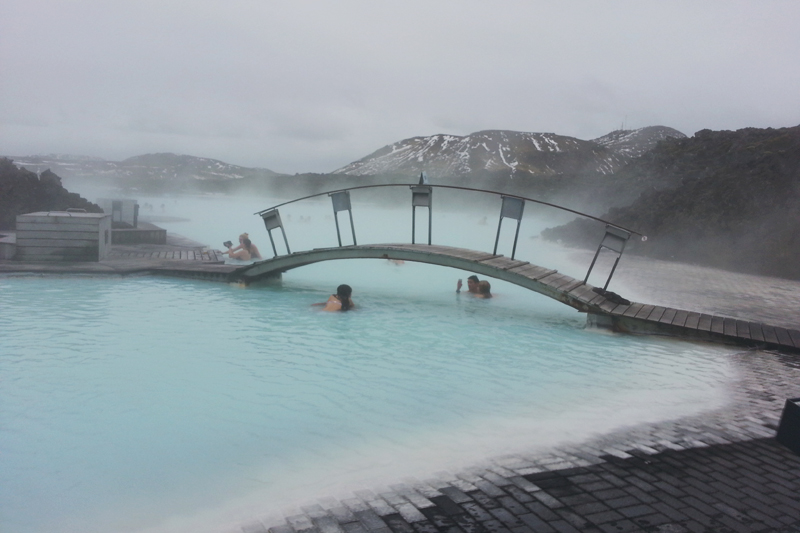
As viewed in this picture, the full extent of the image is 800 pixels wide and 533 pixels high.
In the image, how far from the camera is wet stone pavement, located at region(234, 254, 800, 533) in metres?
3.02

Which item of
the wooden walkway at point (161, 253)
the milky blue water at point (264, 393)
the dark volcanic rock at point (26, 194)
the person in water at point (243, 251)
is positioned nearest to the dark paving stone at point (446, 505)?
the milky blue water at point (264, 393)

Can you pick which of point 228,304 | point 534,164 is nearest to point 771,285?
point 228,304

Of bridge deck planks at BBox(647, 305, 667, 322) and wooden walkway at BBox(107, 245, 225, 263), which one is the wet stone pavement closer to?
bridge deck planks at BBox(647, 305, 667, 322)

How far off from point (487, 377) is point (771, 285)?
11154 millimetres

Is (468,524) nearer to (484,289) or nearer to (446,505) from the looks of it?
(446,505)

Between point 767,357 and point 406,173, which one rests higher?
point 406,173

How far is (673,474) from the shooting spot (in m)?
3.67

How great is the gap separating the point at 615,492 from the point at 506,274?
6271mm

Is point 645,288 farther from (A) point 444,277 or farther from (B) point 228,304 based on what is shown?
(B) point 228,304

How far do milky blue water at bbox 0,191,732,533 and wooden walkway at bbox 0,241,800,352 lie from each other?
0.35 meters

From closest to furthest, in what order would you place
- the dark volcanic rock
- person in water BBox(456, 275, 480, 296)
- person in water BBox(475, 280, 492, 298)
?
person in water BBox(475, 280, 492, 298), person in water BBox(456, 275, 480, 296), the dark volcanic rock

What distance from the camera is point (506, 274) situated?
375 inches

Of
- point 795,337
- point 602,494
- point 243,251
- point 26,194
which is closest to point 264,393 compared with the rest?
point 602,494

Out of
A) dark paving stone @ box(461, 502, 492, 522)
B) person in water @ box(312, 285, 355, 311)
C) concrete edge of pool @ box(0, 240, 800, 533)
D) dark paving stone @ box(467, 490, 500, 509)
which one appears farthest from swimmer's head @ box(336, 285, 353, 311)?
dark paving stone @ box(461, 502, 492, 522)
